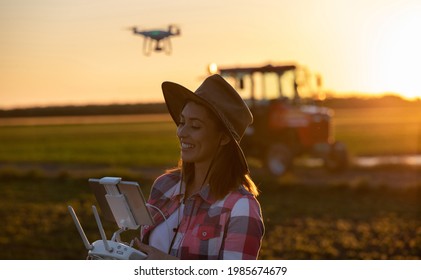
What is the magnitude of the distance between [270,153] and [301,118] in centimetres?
70

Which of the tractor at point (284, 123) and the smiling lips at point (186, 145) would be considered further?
the tractor at point (284, 123)

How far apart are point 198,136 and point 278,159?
34.0ft

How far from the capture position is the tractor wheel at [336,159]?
1304 centimetres

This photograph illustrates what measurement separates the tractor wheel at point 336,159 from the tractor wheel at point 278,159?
2.45 feet

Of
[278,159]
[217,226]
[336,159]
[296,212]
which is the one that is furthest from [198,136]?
[336,159]

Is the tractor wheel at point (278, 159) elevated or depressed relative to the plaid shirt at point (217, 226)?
depressed

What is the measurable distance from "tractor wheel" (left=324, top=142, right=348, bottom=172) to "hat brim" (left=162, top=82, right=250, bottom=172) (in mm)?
10698

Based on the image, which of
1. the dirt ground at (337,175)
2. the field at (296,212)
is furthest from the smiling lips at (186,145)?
the dirt ground at (337,175)

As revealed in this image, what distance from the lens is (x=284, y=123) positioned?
12.6m

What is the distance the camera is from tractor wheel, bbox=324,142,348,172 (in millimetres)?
13039

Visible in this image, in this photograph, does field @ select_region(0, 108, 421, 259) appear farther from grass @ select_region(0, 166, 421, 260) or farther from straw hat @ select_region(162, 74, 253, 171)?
straw hat @ select_region(162, 74, 253, 171)

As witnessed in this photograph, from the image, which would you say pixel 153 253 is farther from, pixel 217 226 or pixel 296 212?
pixel 296 212

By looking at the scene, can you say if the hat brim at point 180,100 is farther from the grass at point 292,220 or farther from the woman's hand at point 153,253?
the grass at point 292,220
